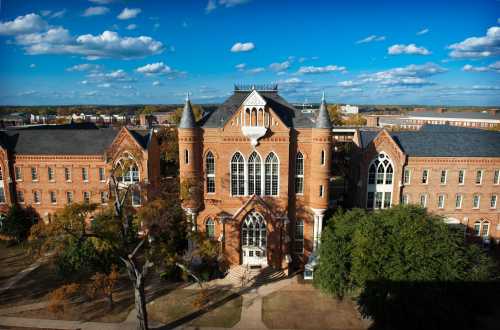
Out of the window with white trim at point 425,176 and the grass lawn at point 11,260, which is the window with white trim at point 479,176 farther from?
the grass lawn at point 11,260

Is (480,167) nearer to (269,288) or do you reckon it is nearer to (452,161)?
(452,161)

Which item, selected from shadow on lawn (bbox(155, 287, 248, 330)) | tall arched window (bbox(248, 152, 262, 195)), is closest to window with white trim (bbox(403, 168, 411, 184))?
tall arched window (bbox(248, 152, 262, 195))

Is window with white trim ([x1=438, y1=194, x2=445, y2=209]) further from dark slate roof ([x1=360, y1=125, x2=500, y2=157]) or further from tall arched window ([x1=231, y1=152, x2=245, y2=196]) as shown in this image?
tall arched window ([x1=231, y1=152, x2=245, y2=196])

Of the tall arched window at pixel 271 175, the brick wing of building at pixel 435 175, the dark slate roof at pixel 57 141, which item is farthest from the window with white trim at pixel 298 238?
the dark slate roof at pixel 57 141

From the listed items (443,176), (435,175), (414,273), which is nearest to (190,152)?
(414,273)

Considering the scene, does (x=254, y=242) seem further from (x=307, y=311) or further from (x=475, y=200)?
(x=475, y=200)

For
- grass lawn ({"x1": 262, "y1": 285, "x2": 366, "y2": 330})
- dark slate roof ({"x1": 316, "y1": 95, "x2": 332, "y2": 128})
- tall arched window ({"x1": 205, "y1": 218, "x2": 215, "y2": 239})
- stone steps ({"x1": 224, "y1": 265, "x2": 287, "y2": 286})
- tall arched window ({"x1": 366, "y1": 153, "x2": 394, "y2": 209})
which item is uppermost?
dark slate roof ({"x1": 316, "y1": 95, "x2": 332, "y2": 128})
